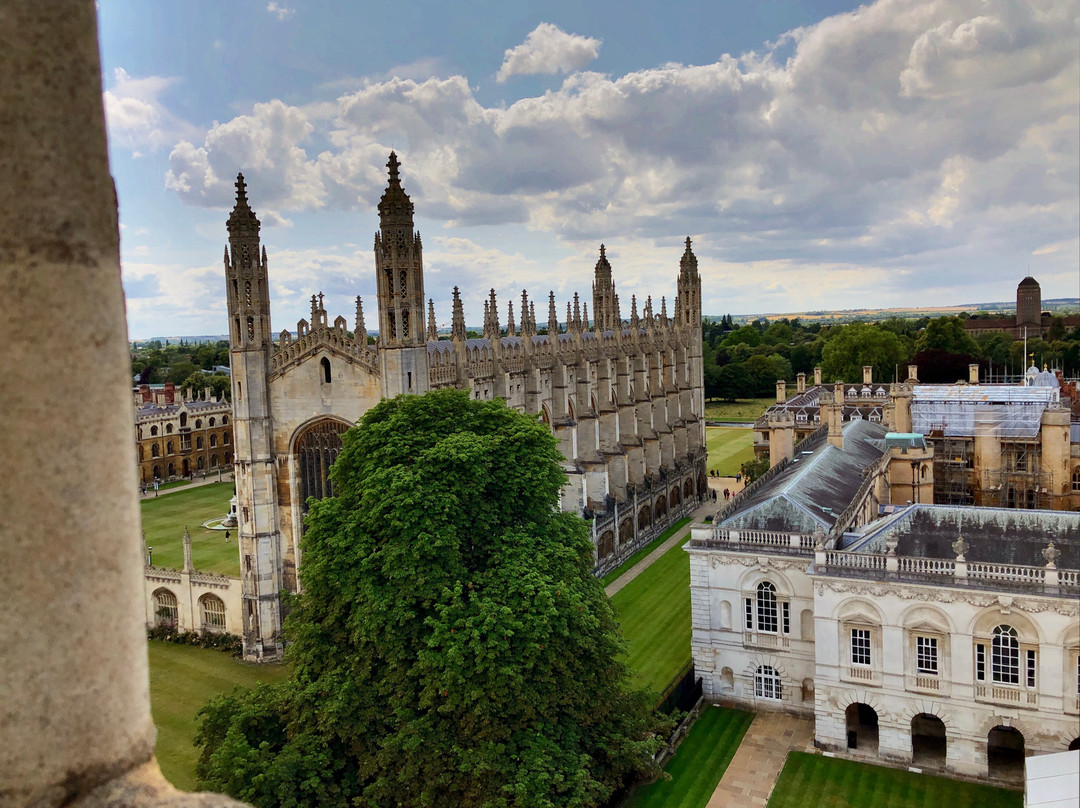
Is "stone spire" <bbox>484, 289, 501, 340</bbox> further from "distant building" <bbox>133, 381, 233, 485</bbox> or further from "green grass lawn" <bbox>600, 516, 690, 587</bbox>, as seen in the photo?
"distant building" <bbox>133, 381, 233, 485</bbox>

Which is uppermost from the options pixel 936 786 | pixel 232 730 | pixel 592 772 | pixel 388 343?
pixel 388 343

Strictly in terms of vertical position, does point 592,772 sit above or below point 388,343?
below

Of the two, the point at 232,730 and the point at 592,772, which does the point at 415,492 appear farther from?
the point at 592,772

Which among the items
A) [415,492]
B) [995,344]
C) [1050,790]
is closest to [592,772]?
[415,492]

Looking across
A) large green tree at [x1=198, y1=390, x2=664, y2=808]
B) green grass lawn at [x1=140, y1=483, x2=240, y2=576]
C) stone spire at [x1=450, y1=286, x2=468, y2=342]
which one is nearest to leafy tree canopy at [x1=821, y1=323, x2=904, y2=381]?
green grass lawn at [x1=140, y1=483, x2=240, y2=576]

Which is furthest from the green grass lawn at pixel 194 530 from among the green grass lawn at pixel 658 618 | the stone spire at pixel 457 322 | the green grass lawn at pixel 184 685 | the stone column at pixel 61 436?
the stone column at pixel 61 436

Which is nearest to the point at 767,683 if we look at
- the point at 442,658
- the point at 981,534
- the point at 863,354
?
the point at 981,534

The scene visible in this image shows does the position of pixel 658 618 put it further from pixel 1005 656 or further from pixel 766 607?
pixel 1005 656
